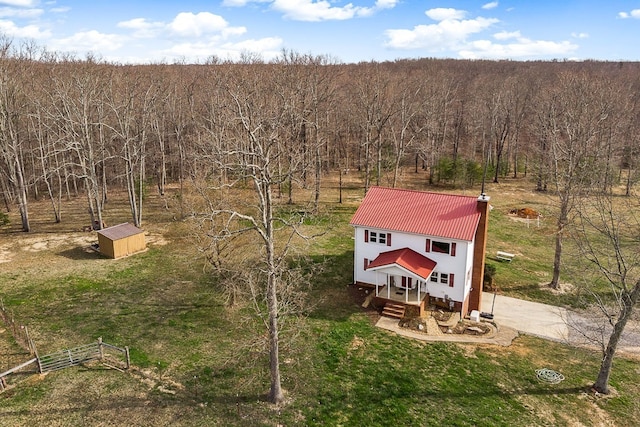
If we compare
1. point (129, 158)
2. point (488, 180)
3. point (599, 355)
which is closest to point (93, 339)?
point (129, 158)

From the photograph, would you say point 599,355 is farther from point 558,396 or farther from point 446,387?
point 446,387

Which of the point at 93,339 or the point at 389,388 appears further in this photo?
the point at 93,339

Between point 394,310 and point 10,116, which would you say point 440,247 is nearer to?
point 394,310

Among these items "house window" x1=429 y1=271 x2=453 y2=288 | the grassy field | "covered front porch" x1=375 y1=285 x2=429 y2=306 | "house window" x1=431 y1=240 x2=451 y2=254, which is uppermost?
"house window" x1=431 y1=240 x2=451 y2=254

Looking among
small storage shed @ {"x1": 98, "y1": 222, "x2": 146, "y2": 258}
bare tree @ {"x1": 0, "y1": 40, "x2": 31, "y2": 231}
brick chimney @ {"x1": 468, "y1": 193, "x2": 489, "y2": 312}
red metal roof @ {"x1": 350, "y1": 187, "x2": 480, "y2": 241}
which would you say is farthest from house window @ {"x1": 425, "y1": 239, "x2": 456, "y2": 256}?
bare tree @ {"x1": 0, "y1": 40, "x2": 31, "y2": 231}

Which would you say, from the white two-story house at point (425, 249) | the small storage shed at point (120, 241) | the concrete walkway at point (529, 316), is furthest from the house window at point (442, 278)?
the small storage shed at point (120, 241)

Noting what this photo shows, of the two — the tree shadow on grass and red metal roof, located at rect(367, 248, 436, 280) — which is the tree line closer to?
the tree shadow on grass
